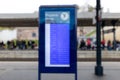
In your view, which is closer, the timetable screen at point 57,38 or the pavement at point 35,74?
the timetable screen at point 57,38

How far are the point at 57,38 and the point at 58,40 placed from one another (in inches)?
2.9

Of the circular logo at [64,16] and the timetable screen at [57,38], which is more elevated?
the circular logo at [64,16]

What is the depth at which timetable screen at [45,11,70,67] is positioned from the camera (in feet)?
40.1

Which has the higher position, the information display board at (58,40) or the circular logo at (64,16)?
the circular logo at (64,16)

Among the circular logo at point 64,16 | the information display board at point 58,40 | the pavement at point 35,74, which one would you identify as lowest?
the pavement at point 35,74

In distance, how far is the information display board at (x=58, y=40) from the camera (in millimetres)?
12227

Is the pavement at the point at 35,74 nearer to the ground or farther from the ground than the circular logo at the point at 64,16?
nearer to the ground

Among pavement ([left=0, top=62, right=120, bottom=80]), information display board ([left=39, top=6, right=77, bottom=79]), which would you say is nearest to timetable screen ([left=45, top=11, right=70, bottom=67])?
information display board ([left=39, top=6, right=77, bottom=79])

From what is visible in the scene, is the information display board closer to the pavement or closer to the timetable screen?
the timetable screen

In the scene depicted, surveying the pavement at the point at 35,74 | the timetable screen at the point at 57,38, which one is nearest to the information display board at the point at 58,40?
the timetable screen at the point at 57,38

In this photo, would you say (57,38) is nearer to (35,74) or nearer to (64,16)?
(64,16)

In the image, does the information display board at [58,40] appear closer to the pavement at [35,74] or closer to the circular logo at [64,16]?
the circular logo at [64,16]

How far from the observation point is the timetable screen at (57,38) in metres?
12.2

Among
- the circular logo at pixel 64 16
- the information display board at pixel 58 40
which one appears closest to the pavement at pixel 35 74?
the information display board at pixel 58 40
